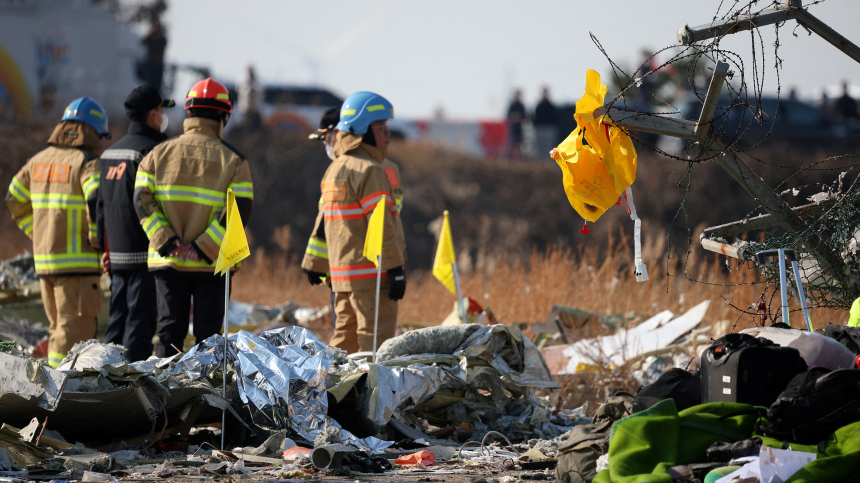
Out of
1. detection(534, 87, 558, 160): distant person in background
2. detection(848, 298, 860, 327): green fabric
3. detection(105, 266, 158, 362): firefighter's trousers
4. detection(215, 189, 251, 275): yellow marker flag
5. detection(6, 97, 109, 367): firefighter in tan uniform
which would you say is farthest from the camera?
detection(534, 87, 558, 160): distant person in background

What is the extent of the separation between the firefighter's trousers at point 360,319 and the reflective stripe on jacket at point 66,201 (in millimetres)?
1901

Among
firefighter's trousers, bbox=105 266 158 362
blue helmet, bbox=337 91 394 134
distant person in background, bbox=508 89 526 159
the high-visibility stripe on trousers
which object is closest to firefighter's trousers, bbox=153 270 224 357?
firefighter's trousers, bbox=105 266 158 362

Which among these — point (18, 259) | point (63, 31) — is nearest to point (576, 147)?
point (18, 259)

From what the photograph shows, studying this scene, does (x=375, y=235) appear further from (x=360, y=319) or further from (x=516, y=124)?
(x=516, y=124)

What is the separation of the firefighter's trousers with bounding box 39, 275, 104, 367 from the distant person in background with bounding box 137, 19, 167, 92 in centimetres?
1147

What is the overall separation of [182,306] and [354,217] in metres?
1.29

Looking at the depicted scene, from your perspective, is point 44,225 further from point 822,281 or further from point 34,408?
point 822,281

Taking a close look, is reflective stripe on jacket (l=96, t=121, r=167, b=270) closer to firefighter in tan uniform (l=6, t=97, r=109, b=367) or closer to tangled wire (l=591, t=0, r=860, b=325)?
firefighter in tan uniform (l=6, t=97, r=109, b=367)

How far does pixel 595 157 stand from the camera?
3.75 meters

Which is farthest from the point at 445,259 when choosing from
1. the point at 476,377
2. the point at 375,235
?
the point at 476,377

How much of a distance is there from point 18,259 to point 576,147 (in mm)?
6790

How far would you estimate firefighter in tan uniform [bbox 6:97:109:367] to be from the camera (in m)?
6.34

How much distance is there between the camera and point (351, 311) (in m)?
6.06

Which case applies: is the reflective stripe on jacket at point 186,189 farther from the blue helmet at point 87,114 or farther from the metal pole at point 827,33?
the metal pole at point 827,33
